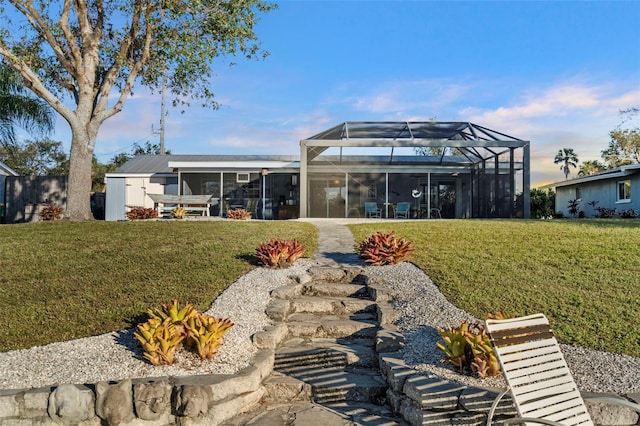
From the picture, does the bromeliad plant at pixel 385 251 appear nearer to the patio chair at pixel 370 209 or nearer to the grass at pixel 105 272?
the grass at pixel 105 272

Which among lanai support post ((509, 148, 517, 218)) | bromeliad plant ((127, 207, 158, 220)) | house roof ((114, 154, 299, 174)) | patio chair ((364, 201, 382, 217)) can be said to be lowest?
bromeliad plant ((127, 207, 158, 220))

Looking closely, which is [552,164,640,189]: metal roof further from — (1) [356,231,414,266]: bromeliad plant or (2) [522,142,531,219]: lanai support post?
(1) [356,231,414,266]: bromeliad plant

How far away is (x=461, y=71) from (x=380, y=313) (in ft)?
32.6

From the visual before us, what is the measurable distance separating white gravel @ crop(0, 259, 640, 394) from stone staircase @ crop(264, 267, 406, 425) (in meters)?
0.31

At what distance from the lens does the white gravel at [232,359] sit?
399 cm

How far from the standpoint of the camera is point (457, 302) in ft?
19.1

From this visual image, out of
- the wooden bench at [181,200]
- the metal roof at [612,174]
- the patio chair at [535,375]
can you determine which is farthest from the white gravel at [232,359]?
the metal roof at [612,174]

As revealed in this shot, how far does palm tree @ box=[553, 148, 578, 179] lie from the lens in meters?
45.2

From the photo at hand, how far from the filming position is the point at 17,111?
15508 mm

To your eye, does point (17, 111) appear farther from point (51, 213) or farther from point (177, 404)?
point (177, 404)

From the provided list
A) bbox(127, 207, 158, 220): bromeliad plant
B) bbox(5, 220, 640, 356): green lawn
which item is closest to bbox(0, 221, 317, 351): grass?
bbox(5, 220, 640, 356): green lawn

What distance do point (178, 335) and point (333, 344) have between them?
5.28 ft

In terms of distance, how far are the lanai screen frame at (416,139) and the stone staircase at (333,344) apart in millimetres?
9947

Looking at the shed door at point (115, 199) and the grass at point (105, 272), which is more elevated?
the shed door at point (115, 199)
